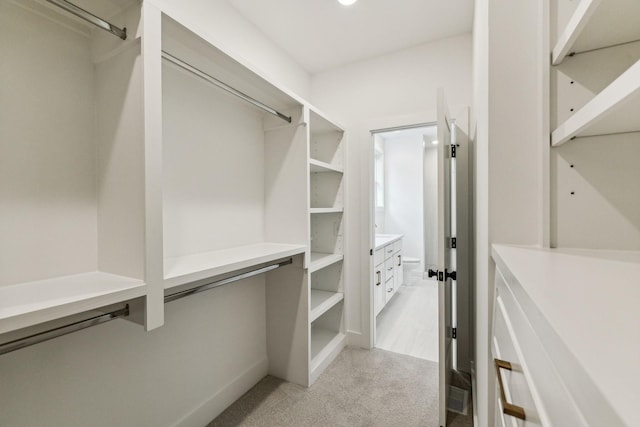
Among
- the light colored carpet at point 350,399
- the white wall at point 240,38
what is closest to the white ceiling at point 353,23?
the white wall at point 240,38

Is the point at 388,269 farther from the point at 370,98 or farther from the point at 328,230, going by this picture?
the point at 370,98

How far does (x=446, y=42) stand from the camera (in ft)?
7.34

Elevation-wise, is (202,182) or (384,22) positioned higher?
(384,22)

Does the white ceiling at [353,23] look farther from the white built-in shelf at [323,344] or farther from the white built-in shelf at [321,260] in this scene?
the white built-in shelf at [323,344]

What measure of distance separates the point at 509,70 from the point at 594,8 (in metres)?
0.31

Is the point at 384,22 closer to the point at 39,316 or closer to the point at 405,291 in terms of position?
the point at 39,316

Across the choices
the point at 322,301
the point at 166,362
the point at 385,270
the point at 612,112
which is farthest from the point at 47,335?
the point at 385,270

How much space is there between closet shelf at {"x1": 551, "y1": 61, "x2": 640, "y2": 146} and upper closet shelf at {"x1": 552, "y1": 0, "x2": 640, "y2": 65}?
0.21m

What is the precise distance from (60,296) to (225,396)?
1.33 m

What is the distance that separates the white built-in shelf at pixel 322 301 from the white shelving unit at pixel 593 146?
1589 mm

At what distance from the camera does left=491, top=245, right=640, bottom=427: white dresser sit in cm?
21

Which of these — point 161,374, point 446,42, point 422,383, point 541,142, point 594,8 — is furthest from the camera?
point 446,42

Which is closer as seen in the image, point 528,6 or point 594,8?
point 594,8

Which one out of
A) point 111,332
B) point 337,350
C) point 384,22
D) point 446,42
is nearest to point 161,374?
point 111,332
